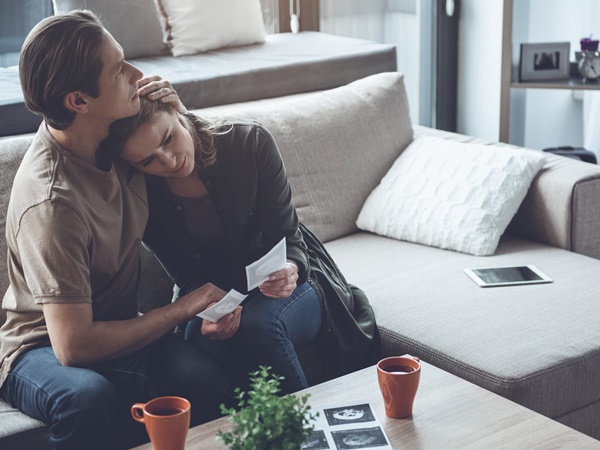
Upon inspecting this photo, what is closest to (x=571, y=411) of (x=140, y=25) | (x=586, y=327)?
(x=586, y=327)

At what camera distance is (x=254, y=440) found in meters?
1.18

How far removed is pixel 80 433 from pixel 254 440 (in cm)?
58

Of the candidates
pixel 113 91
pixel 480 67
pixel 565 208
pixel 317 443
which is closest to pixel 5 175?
pixel 113 91

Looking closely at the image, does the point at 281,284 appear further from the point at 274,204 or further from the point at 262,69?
the point at 262,69

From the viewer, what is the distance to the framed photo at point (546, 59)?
3504mm

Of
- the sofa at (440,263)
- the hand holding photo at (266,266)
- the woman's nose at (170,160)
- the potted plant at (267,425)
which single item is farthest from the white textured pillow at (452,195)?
the potted plant at (267,425)

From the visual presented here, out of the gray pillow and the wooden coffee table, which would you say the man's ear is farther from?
the gray pillow

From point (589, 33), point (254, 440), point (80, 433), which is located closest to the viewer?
point (254, 440)

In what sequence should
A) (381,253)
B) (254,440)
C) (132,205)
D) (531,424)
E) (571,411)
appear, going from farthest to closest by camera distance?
(381,253)
(571,411)
(132,205)
(531,424)
(254,440)

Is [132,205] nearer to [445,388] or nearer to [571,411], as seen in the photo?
[445,388]

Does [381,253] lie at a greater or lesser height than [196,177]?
lesser

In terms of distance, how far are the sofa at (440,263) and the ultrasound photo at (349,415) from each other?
0.40 metres

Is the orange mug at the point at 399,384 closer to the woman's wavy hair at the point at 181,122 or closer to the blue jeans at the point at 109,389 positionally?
the blue jeans at the point at 109,389

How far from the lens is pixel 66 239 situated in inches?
Result: 64.1
